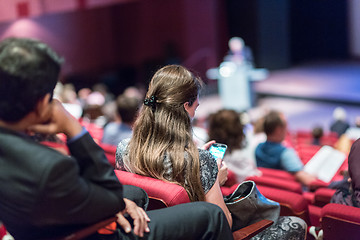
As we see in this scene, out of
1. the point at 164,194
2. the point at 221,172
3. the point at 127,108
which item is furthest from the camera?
the point at 127,108

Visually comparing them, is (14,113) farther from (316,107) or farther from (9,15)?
(316,107)

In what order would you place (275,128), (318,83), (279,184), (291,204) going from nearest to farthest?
(291,204), (279,184), (275,128), (318,83)

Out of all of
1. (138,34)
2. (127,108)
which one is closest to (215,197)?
(127,108)

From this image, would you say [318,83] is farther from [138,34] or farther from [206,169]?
[206,169]

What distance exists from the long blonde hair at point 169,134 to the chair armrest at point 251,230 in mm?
206

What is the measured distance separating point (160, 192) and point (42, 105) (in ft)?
2.13

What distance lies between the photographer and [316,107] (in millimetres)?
9773

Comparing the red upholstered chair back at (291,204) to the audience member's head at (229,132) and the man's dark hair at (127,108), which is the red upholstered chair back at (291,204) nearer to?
the audience member's head at (229,132)

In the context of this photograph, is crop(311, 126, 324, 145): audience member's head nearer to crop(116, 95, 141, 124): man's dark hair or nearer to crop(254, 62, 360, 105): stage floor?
crop(116, 95, 141, 124): man's dark hair

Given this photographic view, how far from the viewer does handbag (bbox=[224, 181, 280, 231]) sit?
6.55 feet

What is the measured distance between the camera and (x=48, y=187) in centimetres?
131

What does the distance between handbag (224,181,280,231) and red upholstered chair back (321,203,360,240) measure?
215mm

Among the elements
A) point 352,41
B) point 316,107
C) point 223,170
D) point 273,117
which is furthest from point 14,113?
point 352,41

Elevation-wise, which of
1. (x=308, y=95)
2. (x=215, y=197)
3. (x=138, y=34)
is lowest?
(x=308, y=95)
